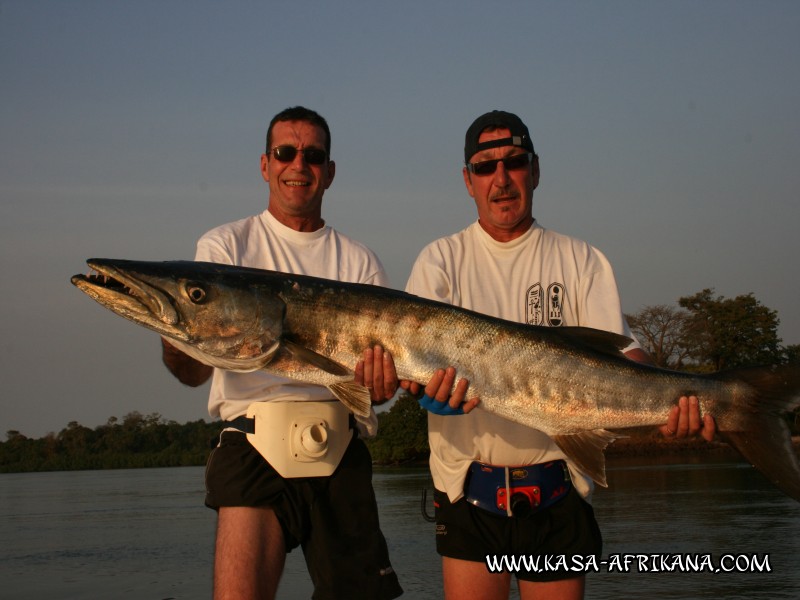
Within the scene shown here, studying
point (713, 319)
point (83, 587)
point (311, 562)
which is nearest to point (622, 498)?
point (83, 587)

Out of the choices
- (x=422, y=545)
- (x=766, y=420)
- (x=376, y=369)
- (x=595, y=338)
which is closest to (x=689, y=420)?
(x=766, y=420)

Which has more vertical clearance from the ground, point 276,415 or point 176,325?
point 176,325

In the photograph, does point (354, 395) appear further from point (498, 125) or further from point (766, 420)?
point (766, 420)

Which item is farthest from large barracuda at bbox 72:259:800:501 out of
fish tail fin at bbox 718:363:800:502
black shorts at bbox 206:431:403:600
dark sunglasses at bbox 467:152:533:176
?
dark sunglasses at bbox 467:152:533:176

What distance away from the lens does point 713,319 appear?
70.2 metres

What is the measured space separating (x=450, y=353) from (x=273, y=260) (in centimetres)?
172

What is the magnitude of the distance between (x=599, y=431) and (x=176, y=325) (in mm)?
2696

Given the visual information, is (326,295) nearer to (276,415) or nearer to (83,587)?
(276,415)

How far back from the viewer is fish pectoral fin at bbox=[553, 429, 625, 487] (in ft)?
→ 18.1

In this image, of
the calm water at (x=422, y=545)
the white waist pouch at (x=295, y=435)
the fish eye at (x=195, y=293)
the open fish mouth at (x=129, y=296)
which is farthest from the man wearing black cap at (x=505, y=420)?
the calm water at (x=422, y=545)

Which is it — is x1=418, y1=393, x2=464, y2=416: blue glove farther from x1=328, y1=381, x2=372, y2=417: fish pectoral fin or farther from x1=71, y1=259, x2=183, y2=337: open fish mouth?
x1=71, y1=259, x2=183, y2=337: open fish mouth

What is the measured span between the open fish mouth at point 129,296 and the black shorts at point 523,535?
2.23 meters

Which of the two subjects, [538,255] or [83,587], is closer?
[538,255]

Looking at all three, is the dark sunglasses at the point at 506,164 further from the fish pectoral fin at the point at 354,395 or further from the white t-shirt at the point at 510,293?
the fish pectoral fin at the point at 354,395
